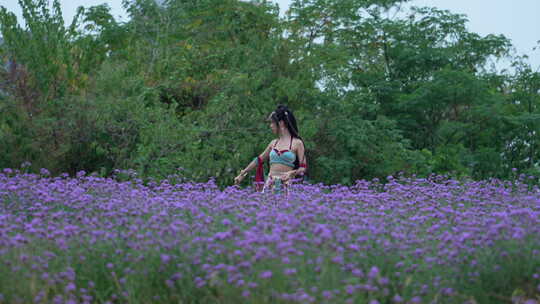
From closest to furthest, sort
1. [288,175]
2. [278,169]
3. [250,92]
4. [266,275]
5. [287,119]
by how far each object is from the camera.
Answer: [266,275]
[288,175]
[278,169]
[287,119]
[250,92]

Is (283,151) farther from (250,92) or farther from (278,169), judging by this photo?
(250,92)

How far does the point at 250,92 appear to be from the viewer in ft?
43.3

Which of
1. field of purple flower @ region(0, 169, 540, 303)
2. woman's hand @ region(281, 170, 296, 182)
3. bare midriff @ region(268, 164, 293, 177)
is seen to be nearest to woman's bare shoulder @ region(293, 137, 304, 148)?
bare midriff @ region(268, 164, 293, 177)

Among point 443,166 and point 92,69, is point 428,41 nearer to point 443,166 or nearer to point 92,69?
point 443,166

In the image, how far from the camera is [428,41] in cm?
1853

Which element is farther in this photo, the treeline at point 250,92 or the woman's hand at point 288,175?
the treeline at point 250,92

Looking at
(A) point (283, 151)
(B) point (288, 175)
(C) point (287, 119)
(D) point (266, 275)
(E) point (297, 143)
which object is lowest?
→ (D) point (266, 275)

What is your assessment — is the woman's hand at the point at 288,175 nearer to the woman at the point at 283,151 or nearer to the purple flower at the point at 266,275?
A: the woman at the point at 283,151

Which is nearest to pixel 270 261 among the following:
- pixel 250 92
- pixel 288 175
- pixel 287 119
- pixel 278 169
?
pixel 288 175

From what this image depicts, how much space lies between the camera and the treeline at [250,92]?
11.0 meters

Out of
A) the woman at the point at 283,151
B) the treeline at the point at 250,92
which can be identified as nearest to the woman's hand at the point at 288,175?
the woman at the point at 283,151

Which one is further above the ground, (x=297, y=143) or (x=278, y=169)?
(x=297, y=143)

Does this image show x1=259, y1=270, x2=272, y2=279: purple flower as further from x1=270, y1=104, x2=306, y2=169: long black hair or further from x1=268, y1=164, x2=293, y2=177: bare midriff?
x1=270, y1=104, x2=306, y2=169: long black hair

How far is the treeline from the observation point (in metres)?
11.0
